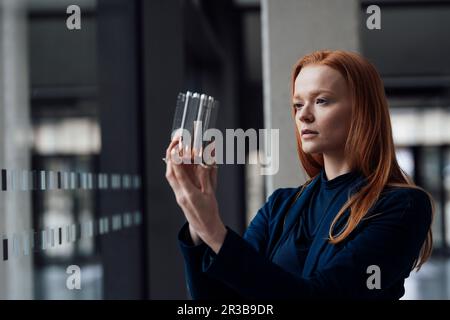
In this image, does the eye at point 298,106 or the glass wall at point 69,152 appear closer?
the eye at point 298,106

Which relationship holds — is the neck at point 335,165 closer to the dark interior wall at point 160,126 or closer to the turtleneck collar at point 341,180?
the turtleneck collar at point 341,180

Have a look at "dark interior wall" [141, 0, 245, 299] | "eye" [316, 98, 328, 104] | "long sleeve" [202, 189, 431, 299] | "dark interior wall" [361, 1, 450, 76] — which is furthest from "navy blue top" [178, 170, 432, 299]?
"dark interior wall" [361, 1, 450, 76]

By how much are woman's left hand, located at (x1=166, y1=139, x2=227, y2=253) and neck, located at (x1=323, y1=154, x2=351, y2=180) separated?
25 cm

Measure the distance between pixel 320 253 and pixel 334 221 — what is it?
4cm

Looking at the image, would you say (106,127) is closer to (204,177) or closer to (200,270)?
(200,270)

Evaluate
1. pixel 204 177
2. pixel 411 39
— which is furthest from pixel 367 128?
pixel 411 39

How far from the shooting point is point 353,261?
0.89 m

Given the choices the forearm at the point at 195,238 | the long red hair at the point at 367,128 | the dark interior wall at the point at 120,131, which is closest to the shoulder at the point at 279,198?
the long red hair at the point at 367,128

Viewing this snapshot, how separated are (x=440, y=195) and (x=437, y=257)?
91 cm

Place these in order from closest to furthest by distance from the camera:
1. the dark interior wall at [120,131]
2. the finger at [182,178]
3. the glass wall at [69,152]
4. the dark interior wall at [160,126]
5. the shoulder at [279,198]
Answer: the finger at [182,178]
the shoulder at [279,198]
the glass wall at [69,152]
the dark interior wall at [120,131]
the dark interior wall at [160,126]

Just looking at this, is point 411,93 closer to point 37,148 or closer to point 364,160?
point 37,148

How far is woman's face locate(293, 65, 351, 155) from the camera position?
984 millimetres

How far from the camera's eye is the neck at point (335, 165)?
103 centimetres

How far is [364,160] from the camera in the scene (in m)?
0.99
